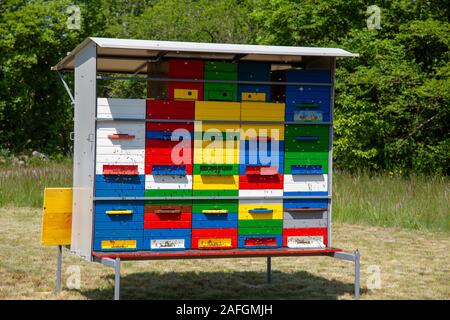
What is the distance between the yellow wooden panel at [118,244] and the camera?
8844mm

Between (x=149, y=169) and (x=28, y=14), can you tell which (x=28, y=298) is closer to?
(x=149, y=169)

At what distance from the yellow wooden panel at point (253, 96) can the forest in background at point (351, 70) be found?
58.0 feet

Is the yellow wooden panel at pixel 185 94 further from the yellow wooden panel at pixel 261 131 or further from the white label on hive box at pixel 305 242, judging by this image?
the white label on hive box at pixel 305 242

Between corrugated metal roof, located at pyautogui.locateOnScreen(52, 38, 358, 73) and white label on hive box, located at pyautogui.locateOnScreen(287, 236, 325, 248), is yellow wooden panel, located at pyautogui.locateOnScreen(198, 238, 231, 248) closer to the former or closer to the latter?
white label on hive box, located at pyautogui.locateOnScreen(287, 236, 325, 248)

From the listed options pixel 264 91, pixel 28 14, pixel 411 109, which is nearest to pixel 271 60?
pixel 264 91

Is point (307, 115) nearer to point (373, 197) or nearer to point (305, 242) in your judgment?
point (305, 242)

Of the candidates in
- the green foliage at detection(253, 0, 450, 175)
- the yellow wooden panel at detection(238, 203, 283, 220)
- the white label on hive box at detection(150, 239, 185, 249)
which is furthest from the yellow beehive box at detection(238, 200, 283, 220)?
the green foliage at detection(253, 0, 450, 175)

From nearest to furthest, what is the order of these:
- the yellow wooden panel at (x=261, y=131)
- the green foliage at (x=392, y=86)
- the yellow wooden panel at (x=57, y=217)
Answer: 1. the yellow wooden panel at (x=261, y=131)
2. the yellow wooden panel at (x=57, y=217)
3. the green foliage at (x=392, y=86)

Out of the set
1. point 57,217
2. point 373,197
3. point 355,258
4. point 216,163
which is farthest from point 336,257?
point 373,197

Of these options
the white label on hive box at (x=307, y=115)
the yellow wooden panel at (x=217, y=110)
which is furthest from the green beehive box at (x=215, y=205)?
the white label on hive box at (x=307, y=115)

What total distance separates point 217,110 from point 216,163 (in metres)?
0.57

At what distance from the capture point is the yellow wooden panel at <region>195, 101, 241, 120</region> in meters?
9.12

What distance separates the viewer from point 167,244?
29.6ft

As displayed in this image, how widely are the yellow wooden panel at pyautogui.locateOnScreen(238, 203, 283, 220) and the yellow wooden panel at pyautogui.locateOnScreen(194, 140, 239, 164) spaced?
1.67 ft
